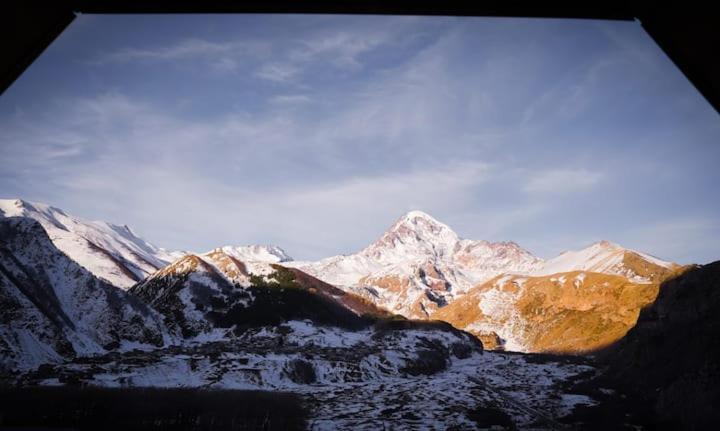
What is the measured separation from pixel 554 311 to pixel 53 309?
5874 inches

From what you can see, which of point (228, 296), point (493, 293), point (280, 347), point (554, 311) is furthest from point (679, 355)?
point (493, 293)

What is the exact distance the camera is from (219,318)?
86500 mm

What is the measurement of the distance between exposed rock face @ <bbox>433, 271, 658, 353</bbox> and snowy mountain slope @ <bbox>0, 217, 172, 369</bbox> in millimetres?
109361

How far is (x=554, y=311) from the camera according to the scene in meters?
154

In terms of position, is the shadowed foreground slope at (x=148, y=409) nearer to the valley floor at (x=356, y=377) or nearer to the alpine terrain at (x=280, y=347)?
the alpine terrain at (x=280, y=347)

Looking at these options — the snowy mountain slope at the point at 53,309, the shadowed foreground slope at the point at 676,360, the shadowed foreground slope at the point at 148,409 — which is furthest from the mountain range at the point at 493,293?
the shadowed foreground slope at the point at 148,409

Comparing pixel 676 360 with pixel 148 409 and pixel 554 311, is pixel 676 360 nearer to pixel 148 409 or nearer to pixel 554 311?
pixel 148 409

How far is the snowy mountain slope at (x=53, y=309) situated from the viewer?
4900 cm

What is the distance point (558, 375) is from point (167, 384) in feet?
239

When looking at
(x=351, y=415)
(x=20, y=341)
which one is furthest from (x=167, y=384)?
(x=351, y=415)

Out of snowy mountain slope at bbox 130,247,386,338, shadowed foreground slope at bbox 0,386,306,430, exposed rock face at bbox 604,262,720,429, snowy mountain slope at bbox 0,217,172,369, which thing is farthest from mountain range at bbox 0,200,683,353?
shadowed foreground slope at bbox 0,386,306,430

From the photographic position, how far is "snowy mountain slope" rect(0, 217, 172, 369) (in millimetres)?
49000

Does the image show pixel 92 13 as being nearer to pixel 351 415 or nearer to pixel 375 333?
pixel 351 415

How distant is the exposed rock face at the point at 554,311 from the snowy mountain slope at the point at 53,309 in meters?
109
